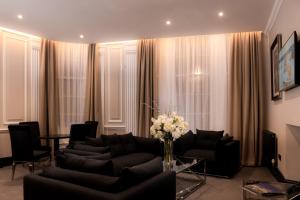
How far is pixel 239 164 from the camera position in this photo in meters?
5.64

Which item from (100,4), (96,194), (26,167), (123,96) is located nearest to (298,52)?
(96,194)

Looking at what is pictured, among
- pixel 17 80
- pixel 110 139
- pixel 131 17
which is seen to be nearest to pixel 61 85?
pixel 17 80

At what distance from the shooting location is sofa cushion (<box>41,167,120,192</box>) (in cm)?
221

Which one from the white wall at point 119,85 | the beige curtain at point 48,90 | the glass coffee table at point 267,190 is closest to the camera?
the glass coffee table at point 267,190

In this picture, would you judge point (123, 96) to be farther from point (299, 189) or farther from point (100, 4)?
point (299, 189)

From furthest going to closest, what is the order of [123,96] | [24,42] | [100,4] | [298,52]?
[123,96]
[24,42]
[100,4]
[298,52]

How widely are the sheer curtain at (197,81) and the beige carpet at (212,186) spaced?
142 centimetres

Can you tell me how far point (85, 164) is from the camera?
8.54 feet

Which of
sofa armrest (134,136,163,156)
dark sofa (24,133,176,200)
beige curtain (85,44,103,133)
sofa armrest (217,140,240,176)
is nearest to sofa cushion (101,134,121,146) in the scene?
sofa armrest (134,136,163,156)

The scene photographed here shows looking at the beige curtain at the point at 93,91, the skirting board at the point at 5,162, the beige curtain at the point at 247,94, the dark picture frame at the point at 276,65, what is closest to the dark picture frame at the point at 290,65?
the dark picture frame at the point at 276,65

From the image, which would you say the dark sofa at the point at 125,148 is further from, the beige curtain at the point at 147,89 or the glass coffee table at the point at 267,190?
the glass coffee table at the point at 267,190

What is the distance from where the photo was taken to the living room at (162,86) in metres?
4.22

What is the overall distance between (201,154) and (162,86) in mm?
2260

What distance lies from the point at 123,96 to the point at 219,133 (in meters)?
2.82
